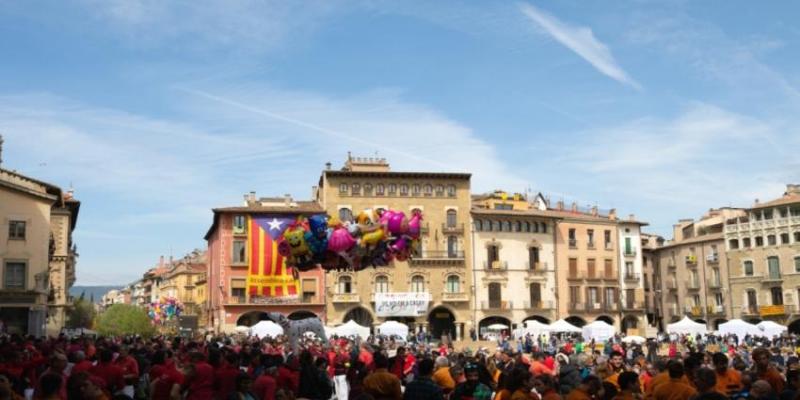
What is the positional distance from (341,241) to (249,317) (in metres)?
34.9

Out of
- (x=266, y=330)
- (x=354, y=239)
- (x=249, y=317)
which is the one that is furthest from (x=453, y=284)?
(x=354, y=239)

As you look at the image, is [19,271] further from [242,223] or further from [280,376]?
[280,376]

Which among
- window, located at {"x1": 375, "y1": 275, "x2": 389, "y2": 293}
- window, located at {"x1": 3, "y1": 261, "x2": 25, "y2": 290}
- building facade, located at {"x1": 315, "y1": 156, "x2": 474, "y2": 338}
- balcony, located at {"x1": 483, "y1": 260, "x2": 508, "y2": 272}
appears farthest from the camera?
balcony, located at {"x1": 483, "y1": 260, "x2": 508, "y2": 272}

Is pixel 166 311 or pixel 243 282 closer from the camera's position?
pixel 243 282

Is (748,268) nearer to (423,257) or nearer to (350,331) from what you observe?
(423,257)

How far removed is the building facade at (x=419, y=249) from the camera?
55.2 m

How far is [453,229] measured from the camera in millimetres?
57312

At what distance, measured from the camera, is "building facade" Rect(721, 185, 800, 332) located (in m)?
58.7

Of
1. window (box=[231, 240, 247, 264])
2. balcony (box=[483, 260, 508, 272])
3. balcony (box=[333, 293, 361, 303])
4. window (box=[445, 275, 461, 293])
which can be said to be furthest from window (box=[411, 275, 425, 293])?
window (box=[231, 240, 247, 264])

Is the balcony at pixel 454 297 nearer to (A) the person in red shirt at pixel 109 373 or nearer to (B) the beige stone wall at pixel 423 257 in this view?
(B) the beige stone wall at pixel 423 257

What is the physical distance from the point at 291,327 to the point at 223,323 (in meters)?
32.3

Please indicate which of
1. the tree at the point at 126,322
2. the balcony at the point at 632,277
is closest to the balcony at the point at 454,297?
the balcony at the point at 632,277

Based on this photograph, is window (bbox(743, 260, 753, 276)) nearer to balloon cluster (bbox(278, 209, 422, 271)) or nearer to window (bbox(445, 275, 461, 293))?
window (bbox(445, 275, 461, 293))

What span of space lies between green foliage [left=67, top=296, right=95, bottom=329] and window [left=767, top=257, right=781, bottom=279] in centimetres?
6194
